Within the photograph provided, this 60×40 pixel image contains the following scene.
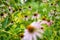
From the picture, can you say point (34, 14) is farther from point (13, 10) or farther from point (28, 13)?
point (13, 10)

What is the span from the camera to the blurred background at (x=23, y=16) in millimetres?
1413

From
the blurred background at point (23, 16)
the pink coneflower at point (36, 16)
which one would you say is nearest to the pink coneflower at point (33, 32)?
the blurred background at point (23, 16)

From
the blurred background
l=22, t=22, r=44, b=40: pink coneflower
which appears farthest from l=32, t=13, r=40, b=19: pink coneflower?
l=22, t=22, r=44, b=40: pink coneflower

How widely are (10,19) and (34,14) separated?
173mm

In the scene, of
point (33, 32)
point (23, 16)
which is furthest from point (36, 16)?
point (33, 32)

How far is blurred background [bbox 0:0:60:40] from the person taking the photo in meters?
1.41

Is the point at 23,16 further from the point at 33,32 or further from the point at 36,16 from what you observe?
the point at 33,32

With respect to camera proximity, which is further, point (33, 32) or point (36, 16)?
point (36, 16)

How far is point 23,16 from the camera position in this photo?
63.9 inches

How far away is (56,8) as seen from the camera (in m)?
1.71

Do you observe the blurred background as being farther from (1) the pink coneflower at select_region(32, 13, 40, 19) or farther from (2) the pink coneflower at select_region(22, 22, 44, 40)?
(2) the pink coneflower at select_region(22, 22, 44, 40)

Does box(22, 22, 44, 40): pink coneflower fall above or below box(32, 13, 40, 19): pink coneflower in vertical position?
below

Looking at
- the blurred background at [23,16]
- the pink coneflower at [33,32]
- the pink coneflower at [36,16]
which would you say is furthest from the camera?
the pink coneflower at [36,16]

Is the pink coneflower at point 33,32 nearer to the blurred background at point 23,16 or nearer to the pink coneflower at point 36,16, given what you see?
the blurred background at point 23,16
